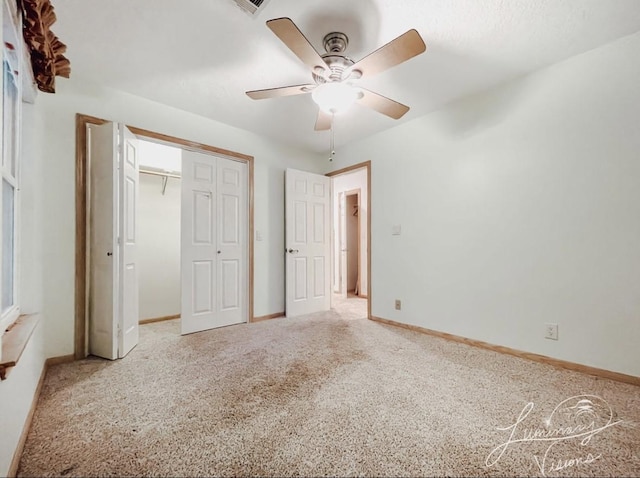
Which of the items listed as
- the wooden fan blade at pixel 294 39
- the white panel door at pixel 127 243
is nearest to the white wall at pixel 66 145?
the white panel door at pixel 127 243

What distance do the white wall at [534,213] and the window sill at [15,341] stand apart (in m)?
2.96

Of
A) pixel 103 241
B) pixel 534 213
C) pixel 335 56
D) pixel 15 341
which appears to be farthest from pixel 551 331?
pixel 103 241

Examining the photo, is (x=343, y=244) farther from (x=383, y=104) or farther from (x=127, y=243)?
(x=127, y=243)

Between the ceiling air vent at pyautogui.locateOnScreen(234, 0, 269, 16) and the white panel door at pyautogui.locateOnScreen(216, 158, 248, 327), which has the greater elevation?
the ceiling air vent at pyautogui.locateOnScreen(234, 0, 269, 16)

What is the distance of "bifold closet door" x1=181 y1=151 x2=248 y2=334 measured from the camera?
3.00 metres

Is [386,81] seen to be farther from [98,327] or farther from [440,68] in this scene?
[98,327]

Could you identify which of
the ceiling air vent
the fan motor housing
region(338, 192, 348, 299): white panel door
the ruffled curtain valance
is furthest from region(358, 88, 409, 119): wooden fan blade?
region(338, 192, 348, 299): white panel door

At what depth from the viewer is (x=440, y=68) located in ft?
7.19

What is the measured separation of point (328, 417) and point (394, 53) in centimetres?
201

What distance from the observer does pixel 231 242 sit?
10.9 feet

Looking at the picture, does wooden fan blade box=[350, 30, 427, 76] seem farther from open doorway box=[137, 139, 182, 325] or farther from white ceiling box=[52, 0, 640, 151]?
open doorway box=[137, 139, 182, 325]

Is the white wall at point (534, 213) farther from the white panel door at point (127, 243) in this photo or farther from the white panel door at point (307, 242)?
the white panel door at point (127, 243)

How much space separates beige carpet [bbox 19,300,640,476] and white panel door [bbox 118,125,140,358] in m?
0.26

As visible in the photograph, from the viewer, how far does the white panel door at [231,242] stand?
3225mm
